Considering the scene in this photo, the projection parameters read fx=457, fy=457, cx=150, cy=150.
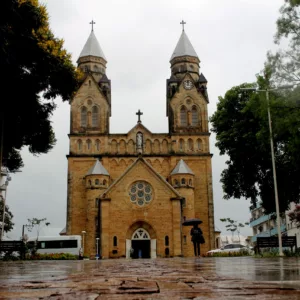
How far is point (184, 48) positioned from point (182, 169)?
16.3 metres

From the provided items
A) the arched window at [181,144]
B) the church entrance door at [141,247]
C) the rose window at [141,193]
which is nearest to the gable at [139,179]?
the rose window at [141,193]

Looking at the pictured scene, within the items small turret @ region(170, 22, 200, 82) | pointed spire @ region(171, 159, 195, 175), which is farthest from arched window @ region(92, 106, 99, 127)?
small turret @ region(170, 22, 200, 82)

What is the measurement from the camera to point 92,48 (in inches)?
2184

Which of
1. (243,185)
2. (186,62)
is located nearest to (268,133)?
(243,185)

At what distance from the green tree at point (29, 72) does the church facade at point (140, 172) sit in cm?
2385

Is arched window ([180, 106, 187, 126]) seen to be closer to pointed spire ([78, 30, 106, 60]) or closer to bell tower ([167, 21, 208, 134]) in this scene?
bell tower ([167, 21, 208, 134])

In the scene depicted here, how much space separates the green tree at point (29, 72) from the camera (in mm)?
17564

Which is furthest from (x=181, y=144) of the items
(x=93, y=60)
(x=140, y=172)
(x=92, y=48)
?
(x=92, y=48)

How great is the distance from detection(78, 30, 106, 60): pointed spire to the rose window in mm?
18355

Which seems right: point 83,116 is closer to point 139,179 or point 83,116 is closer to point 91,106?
point 91,106

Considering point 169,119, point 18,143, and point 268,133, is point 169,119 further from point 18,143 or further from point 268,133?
point 18,143

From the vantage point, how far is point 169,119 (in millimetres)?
51719

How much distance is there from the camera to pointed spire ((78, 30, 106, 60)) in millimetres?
54938

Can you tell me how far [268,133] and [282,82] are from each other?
4482mm
